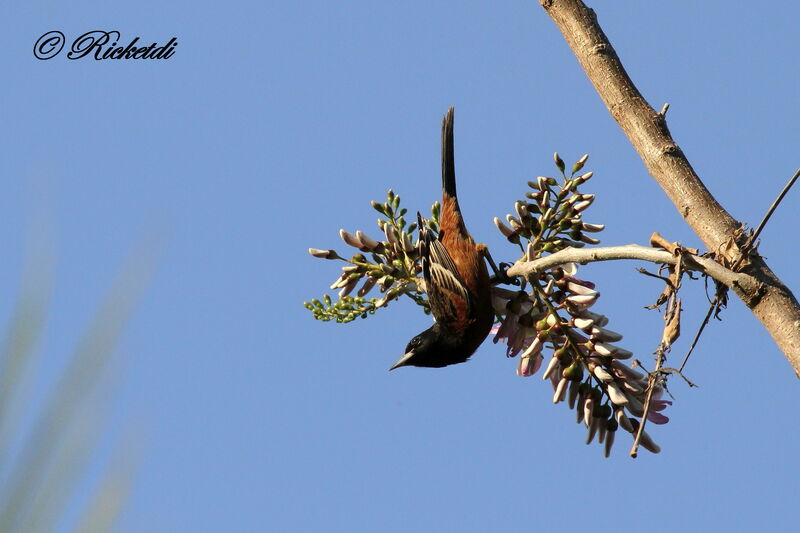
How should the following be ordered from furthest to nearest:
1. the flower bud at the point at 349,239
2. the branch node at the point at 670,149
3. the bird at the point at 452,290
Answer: the bird at the point at 452,290
the flower bud at the point at 349,239
the branch node at the point at 670,149

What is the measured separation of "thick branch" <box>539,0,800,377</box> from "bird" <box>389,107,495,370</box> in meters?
1.24

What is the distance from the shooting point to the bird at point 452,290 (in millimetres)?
4277

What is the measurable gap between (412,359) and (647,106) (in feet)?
8.50

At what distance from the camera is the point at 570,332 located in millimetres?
3102

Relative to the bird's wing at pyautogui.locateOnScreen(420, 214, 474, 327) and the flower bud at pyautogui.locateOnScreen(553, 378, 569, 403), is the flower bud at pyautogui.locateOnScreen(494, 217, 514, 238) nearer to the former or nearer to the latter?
the flower bud at pyautogui.locateOnScreen(553, 378, 569, 403)

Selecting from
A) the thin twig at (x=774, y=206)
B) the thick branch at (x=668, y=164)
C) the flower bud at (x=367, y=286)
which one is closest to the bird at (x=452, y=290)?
the flower bud at (x=367, y=286)

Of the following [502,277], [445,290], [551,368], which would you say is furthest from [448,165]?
[551,368]

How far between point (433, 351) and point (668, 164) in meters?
2.46

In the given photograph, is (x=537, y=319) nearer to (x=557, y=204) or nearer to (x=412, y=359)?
(x=557, y=204)

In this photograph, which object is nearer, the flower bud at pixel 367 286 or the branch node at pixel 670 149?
the branch node at pixel 670 149

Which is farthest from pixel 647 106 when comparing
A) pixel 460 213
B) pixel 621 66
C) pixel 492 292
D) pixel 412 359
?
pixel 412 359

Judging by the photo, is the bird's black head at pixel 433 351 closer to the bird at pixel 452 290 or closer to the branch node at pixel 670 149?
the bird at pixel 452 290

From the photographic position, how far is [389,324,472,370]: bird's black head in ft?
15.7

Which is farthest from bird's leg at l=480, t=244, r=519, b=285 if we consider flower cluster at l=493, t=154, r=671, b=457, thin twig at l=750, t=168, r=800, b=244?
thin twig at l=750, t=168, r=800, b=244
